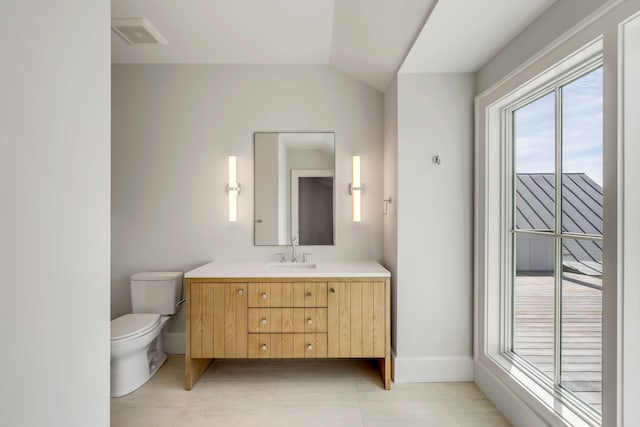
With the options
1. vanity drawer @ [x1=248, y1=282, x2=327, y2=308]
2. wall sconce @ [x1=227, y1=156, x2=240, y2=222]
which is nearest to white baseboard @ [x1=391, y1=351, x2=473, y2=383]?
Answer: vanity drawer @ [x1=248, y1=282, x2=327, y2=308]

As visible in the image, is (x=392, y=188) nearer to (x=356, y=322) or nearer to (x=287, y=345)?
(x=356, y=322)

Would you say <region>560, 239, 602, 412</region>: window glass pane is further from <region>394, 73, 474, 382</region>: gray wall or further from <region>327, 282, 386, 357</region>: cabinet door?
<region>327, 282, 386, 357</region>: cabinet door

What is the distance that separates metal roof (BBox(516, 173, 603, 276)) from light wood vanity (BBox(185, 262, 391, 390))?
0.96 metres

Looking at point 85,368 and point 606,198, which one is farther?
point 606,198

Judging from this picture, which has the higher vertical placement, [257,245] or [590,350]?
[257,245]

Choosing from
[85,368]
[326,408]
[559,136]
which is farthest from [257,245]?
[559,136]

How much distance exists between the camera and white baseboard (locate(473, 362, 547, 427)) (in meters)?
1.84

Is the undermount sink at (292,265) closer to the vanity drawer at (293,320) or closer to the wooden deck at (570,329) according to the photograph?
the vanity drawer at (293,320)

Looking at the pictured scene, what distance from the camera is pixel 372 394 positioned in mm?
2336

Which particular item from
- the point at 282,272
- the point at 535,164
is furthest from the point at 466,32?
the point at 282,272

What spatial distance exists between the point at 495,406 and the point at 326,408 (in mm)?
1046

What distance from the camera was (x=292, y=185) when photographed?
116 inches

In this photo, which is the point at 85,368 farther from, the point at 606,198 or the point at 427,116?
the point at 427,116

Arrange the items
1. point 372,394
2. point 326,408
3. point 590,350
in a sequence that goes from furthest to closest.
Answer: point 372,394 → point 326,408 → point 590,350
